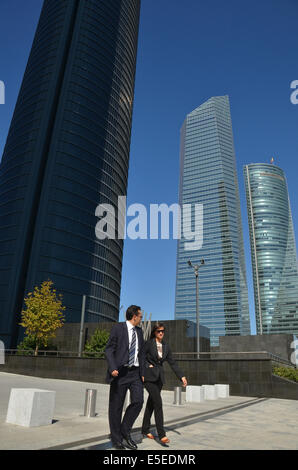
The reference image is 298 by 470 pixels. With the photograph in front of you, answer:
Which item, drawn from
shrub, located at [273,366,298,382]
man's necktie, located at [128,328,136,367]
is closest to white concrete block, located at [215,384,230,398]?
shrub, located at [273,366,298,382]

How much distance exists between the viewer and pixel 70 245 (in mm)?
66688

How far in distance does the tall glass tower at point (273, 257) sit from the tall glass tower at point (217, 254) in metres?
9.30

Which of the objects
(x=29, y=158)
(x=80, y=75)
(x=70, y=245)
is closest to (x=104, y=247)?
(x=70, y=245)

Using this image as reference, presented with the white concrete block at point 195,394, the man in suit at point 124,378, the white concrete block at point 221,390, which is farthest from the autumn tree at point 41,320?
the man in suit at point 124,378

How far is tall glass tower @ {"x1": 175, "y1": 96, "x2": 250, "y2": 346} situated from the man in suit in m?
174

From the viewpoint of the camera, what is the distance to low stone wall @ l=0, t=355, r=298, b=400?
1502cm

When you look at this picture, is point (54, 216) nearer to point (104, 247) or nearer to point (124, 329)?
point (104, 247)

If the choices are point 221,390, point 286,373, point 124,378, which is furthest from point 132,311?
point 286,373

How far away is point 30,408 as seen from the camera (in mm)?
5605

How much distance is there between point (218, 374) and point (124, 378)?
45.0ft

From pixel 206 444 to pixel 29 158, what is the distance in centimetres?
7343

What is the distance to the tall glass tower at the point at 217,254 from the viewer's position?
566 ft
